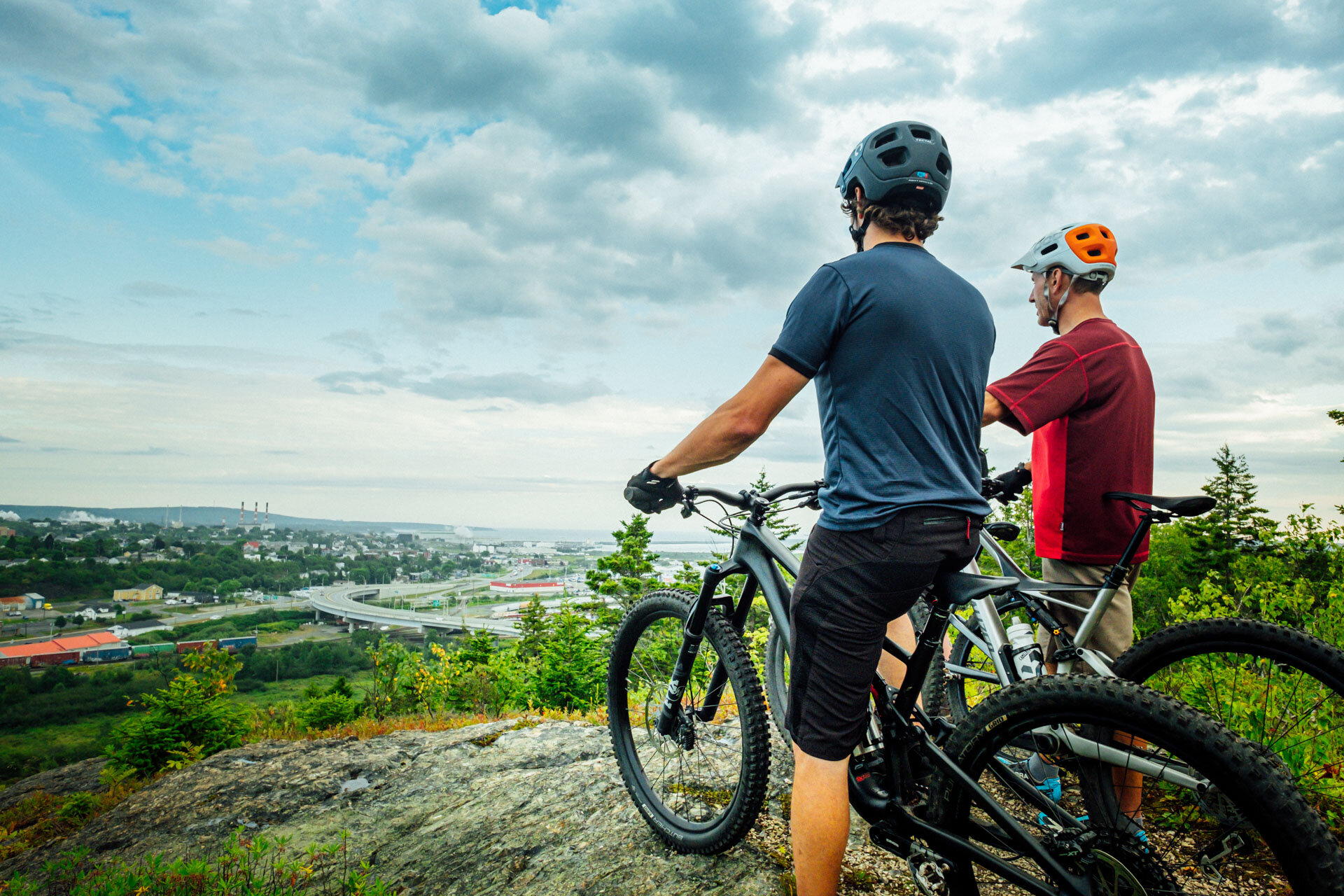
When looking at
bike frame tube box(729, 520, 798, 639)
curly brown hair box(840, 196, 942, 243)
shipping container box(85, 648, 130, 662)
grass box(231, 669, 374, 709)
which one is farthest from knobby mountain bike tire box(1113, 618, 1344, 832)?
shipping container box(85, 648, 130, 662)

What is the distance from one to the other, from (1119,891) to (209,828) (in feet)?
16.7

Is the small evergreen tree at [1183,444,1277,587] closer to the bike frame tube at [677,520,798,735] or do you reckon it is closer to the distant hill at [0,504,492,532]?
the bike frame tube at [677,520,798,735]

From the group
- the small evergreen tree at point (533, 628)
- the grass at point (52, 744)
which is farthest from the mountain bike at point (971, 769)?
the grass at point (52, 744)

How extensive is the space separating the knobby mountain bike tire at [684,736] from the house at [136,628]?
86186mm

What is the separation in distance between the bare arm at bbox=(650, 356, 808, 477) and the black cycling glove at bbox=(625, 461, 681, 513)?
0.32m

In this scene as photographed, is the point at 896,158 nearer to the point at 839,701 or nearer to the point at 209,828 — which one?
the point at 839,701

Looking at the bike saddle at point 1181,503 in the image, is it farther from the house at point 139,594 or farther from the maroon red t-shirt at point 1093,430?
the house at point 139,594

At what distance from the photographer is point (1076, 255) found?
2.85 metres

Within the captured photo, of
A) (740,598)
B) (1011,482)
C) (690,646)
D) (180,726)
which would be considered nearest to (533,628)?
(180,726)

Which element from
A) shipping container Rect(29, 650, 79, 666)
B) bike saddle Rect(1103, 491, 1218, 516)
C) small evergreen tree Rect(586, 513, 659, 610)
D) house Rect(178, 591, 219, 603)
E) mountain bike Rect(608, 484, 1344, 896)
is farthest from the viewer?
house Rect(178, 591, 219, 603)

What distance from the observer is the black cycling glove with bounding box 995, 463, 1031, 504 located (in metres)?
3.08

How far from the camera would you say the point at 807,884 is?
1.92 metres

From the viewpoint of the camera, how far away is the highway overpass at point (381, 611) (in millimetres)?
63534

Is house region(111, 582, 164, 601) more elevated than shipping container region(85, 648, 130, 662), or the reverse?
house region(111, 582, 164, 601)
